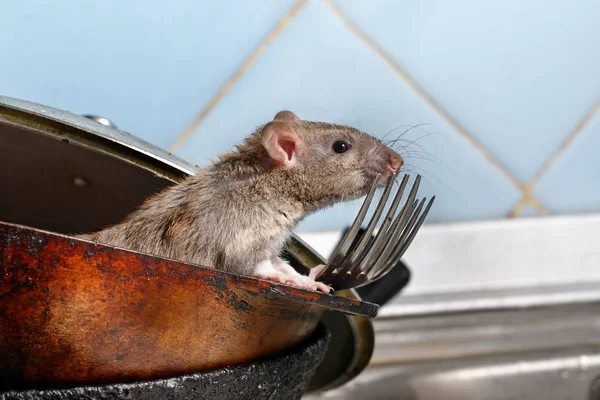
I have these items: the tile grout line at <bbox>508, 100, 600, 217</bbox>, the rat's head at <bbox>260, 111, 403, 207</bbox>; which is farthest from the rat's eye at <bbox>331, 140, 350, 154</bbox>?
the tile grout line at <bbox>508, 100, 600, 217</bbox>

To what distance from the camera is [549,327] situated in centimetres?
114

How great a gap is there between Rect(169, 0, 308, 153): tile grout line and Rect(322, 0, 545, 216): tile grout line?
0.06 metres

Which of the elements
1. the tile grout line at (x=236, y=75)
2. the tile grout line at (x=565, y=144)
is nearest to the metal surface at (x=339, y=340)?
the tile grout line at (x=236, y=75)

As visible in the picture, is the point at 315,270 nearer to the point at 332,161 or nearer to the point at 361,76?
the point at 332,161

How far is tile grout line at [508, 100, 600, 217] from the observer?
1.22 meters

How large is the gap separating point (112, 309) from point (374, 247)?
0.65 feet

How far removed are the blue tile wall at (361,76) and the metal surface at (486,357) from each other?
174mm

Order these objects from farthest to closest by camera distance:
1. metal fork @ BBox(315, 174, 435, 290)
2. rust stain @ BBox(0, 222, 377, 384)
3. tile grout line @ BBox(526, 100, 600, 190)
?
tile grout line @ BBox(526, 100, 600, 190)
metal fork @ BBox(315, 174, 435, 290)
rust stain @ BBox(0, 222, 377, 384)

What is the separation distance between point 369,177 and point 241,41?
0.50 m

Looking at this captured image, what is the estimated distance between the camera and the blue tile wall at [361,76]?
1.05 meters

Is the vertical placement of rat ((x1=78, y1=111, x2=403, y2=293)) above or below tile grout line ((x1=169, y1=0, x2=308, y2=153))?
below

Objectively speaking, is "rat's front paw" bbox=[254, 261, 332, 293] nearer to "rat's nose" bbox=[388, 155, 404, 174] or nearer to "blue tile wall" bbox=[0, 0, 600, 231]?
"rat's nose" bbox=[388, 155, 404, 174]

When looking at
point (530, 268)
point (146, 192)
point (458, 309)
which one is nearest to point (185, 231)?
point (146, 192)

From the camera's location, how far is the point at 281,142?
25.8 inches
